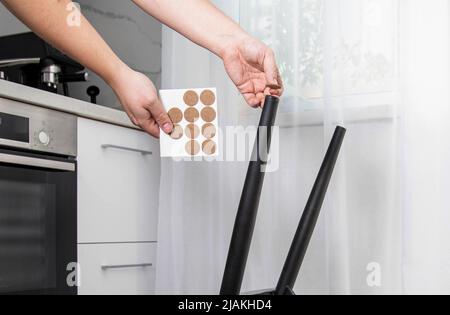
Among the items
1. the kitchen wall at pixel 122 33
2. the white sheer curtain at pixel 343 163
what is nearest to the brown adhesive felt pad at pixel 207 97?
the white sheer curtain at pixel 343 163

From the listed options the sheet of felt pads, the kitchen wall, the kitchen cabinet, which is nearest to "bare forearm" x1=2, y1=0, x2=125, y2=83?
the sheet of felt pads

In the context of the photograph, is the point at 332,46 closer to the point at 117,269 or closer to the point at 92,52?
the point at 92,52

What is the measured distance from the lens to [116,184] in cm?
193

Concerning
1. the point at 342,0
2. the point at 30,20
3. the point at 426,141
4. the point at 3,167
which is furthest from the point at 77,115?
the point at 426,141

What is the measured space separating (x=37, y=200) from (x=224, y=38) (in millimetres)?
681

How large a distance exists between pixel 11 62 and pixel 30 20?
77cm

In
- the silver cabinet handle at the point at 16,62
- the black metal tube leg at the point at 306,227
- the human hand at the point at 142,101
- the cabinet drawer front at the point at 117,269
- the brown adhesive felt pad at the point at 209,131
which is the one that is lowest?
the cabinet drawer front at the point at 117,269

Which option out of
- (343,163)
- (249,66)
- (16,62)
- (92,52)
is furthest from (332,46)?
(16,62)

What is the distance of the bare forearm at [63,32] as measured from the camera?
1.27 metres

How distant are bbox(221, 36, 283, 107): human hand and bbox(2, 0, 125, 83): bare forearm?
0.72 feet

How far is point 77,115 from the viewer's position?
5.97ft

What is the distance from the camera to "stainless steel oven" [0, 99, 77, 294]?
1.62 meters

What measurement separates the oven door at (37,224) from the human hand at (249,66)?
60cm

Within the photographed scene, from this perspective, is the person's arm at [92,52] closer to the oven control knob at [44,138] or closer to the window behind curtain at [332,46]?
the oven control knob at [44,138]
